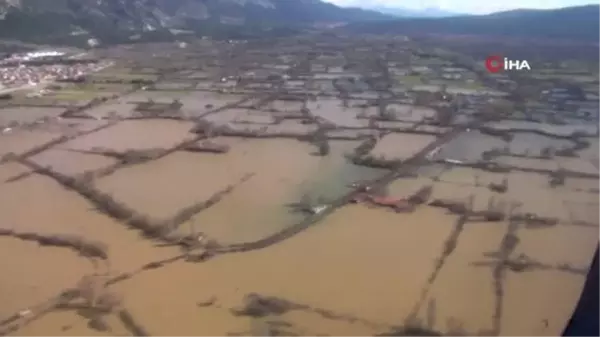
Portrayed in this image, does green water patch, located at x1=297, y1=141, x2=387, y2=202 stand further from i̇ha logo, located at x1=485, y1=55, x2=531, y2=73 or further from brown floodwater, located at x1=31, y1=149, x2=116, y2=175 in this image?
i̇ha logo, located at x1=485, y1=55, x2=531, y2=73

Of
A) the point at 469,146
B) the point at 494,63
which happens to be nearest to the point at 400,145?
the point at 469,146

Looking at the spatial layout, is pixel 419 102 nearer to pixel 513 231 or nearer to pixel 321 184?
pixel 321 184

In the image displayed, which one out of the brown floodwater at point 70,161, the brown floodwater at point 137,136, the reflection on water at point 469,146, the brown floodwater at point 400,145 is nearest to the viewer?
the brown floodwater at point 70,161

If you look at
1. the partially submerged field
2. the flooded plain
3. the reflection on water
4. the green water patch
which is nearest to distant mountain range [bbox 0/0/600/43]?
the partially submerged field

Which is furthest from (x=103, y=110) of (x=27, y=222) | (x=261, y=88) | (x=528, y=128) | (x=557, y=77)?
(x=557, y=77)

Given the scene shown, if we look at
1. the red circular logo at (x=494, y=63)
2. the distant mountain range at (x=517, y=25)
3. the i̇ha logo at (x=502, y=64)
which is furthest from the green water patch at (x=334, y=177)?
the distant mountain range at (x=517, y=25)

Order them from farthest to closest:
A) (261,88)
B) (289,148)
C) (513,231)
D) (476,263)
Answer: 1. (261,88)
2. (289,148)
3. (513,231)
4. (476,263)

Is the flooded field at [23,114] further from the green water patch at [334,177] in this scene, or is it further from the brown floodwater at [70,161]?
the green water patch at [334,177]
